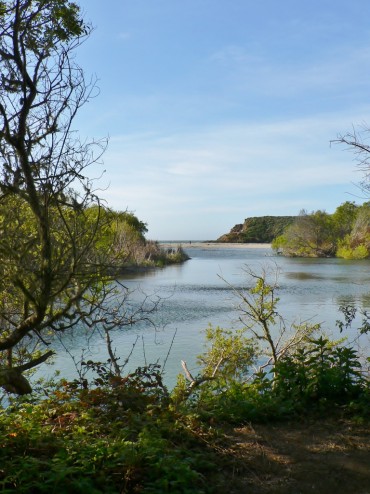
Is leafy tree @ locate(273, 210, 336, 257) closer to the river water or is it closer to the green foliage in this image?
the river water

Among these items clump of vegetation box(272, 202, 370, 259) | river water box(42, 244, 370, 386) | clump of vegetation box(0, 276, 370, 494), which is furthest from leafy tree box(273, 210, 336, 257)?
clump of vegetation box(0, 276, 370, 494)

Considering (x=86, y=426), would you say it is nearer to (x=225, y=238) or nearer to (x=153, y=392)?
(x=153, y=392)

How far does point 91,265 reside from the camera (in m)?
4.85

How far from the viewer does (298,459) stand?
4.14 metres

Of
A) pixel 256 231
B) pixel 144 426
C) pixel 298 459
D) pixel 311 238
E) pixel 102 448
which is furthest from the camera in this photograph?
pixel 256 231

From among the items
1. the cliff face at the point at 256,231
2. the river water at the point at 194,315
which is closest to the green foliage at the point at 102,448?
the river water at the point at 194,315

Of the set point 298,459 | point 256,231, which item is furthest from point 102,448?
point 256,231

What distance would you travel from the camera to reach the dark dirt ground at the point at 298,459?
369cm

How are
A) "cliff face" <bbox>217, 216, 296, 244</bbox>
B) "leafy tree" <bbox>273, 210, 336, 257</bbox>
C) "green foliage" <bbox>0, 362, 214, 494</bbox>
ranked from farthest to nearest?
"cliff face" <bbox>217, 216, 296, 244</bbox> < "leafy tree" <bbox>273, 210, 336, 257</bbox> < "green foliage" <bbox>0, 362, 214, 494</bbox>

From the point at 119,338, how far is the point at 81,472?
13.8 m

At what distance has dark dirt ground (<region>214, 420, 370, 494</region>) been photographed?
3689mm

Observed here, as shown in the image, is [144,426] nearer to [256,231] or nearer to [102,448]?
[102,448]

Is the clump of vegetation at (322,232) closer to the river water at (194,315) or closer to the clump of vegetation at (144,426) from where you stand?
the river water at (194,315)

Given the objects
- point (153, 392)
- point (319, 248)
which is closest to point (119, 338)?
point (153, 392)
